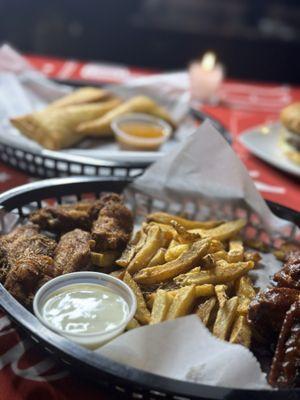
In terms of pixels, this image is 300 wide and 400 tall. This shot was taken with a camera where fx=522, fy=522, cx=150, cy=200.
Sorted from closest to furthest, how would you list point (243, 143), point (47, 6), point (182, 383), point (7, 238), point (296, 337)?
point (182, 383) < point (296, 337) < point (7, 238) < point (243, 143) < point (47, 6)

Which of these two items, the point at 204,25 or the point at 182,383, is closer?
the point at 182,383

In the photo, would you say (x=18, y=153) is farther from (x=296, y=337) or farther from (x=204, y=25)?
(x=204, y=25)

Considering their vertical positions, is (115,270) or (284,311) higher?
(284,311)

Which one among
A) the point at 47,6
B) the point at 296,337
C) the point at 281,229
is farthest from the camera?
the point at 47,6

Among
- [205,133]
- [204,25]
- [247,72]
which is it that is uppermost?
[205,133]

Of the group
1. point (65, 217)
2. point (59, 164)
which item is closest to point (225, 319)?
point (65, 217)

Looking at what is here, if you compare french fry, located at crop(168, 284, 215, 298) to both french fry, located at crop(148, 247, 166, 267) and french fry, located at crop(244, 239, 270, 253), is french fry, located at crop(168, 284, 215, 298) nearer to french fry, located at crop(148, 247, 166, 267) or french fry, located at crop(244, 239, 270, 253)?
french fry, located at crop(148, 247, 166, 267)

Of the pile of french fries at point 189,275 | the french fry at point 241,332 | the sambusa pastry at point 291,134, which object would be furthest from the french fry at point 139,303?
the sambusa pastry at point 291,134

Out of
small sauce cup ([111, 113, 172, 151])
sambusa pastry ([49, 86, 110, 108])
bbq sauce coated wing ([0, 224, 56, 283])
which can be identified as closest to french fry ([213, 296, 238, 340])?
bbq sauce coated wing ([0, 224, 56, 283])

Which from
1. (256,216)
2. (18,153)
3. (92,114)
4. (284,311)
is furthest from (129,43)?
(284,311)
